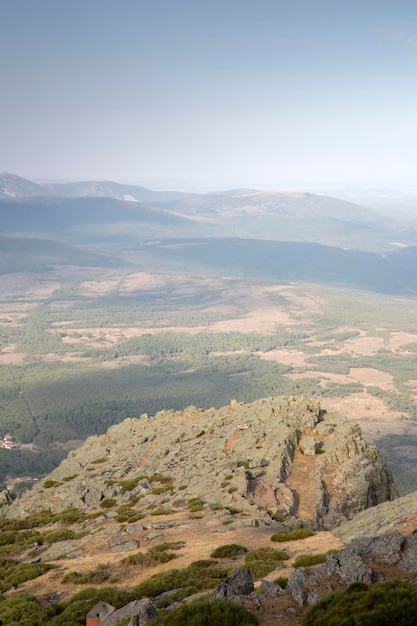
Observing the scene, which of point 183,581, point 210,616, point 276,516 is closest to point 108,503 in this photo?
point 276,516

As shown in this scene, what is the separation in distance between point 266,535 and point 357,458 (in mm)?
19589

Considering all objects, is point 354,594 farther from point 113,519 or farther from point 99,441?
point 99,441

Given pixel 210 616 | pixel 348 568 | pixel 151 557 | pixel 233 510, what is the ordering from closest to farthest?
1. pixel 210 616
2. pixel 348 568
3. pixel 151 557
4. pixel 233 510

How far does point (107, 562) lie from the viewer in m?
34.3

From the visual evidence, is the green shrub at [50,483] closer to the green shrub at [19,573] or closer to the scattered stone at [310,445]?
the green shrub at [19,573]

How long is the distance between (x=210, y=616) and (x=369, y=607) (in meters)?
5.32

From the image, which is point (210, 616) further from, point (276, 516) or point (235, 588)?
point (276, 516)

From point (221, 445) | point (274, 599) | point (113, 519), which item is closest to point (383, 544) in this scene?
point (274, 599)

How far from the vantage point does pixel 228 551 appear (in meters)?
32.7

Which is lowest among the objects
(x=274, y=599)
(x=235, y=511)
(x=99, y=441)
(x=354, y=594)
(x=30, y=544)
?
(x=99, y=441)

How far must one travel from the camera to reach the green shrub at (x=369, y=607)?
17000 mm

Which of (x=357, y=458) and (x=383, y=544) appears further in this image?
(x=357, y=458)

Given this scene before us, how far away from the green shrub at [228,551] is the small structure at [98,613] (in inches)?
312

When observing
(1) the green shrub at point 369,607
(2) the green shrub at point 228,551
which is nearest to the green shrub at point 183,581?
(2) the green shrub at point 228,551
